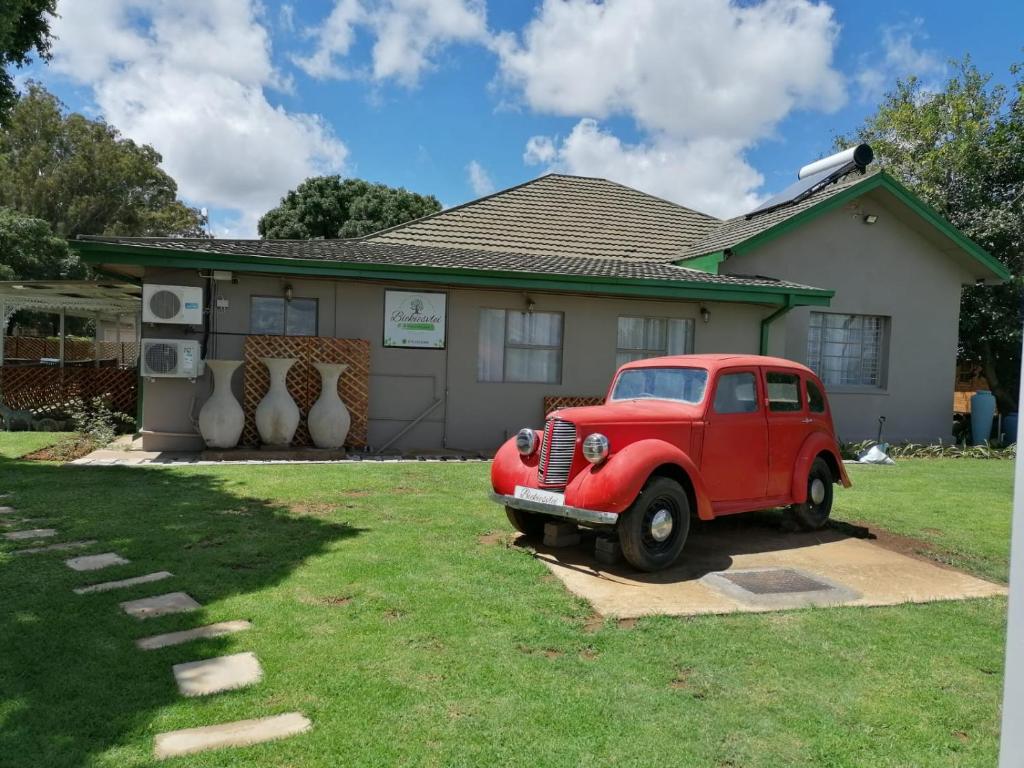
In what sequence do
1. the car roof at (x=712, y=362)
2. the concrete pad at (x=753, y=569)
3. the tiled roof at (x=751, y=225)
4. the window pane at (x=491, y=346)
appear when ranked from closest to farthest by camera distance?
the concrete pad at (x=753, y=569) → the car roof at (x=712, y=362) → the window pane at (x=491, y=346) → the tiled roof at (x=751, y=225)

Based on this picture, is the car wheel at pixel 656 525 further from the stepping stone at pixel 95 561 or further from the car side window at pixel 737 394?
the stepping stone at pixel 95 561

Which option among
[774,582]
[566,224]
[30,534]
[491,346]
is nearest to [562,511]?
[774,582]

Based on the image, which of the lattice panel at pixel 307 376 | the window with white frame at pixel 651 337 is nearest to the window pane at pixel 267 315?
the lattice panel at pixel 307 376

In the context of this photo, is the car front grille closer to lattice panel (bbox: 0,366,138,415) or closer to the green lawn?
the green lawn

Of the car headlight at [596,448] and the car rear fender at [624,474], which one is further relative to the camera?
the car headlight at [596,448]

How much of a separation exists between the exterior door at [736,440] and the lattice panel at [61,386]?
12254 mm

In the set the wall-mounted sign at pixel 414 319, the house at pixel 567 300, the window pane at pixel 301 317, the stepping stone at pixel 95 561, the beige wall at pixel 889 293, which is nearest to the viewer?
the stepping stone at pixel 95 561

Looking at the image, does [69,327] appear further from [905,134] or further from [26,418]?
[905,134]

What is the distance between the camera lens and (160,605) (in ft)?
14.3

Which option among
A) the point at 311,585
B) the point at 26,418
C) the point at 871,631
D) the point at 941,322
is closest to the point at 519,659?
the point at 311,585

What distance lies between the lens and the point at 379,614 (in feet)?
14.2

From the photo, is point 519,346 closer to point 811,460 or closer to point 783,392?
point 783,392

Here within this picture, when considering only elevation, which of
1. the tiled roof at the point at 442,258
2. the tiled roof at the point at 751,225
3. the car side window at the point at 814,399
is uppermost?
the tiled roof at the point at 751,225

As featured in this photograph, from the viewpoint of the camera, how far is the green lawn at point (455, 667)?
295 centimetres
